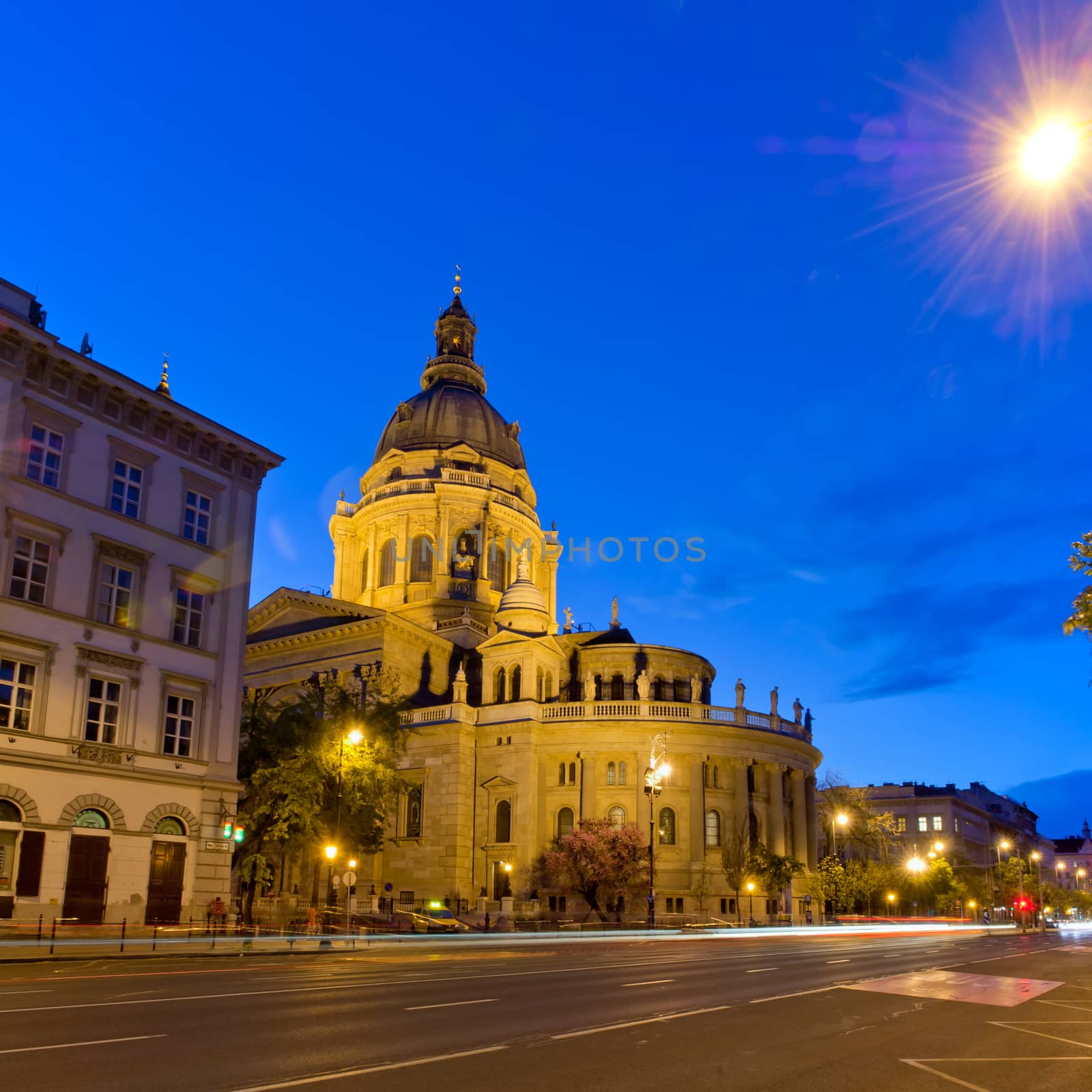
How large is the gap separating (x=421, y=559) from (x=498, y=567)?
20.7 ft

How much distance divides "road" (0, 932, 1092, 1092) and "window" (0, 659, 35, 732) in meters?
10.1

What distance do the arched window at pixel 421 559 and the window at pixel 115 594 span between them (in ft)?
168

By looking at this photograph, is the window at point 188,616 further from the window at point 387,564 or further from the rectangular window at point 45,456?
the window at point 387,564

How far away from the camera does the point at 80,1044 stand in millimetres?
11781

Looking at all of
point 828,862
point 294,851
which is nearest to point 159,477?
point 294,851

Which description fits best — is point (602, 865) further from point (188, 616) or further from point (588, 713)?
point (188, 616)

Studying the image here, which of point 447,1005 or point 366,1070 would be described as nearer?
point 366,1070

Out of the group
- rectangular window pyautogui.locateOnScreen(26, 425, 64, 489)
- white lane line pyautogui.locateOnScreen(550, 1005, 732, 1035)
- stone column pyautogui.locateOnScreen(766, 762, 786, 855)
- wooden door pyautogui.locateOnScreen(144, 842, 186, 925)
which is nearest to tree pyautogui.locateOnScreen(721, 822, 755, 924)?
stone column pyautogui.locateOnScreen(766, 762, 786, 855)

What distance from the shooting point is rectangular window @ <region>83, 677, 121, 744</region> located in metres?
34.9

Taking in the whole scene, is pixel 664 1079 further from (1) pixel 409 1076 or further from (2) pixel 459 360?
(2) pixel 459 360

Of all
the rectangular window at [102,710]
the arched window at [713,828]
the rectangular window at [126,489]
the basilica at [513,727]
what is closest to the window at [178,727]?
the rectangular window at [102,710]

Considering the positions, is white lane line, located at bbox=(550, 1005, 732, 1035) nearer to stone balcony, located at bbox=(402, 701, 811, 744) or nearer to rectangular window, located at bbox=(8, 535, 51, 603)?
rectangular window, located at bbox=(8, 535, 51, 603)

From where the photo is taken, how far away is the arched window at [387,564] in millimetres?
90125

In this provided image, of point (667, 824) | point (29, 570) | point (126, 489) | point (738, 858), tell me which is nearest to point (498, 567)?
point (667, 824)
